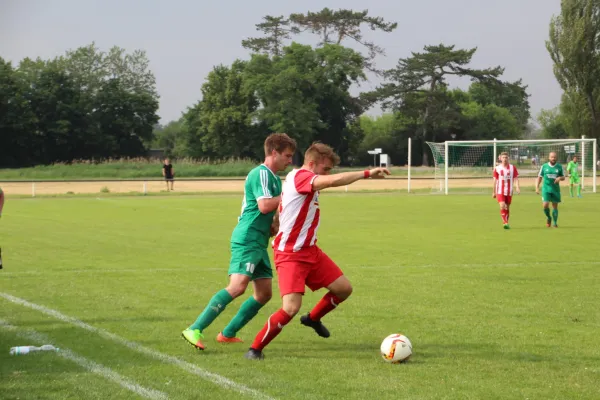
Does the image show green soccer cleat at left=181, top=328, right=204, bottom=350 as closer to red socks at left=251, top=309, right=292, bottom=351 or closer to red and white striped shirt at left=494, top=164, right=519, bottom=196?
red socks at left=251, top=309, right=292, bottom=351

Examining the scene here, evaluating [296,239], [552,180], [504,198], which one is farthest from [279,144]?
[552,180]

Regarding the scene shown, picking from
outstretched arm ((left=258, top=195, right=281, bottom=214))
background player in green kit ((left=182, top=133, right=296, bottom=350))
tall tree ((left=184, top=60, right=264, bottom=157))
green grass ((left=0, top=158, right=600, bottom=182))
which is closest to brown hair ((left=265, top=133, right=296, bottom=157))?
background player in green kit ((left=182, top=133, right=296, bottom=350))

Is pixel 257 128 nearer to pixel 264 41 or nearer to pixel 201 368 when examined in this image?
pixel 264 41

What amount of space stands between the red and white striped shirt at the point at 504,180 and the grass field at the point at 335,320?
2.04 metres

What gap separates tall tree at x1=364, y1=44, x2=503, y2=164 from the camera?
8581 centimetres

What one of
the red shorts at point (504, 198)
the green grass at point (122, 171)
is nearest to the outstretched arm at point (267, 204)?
the red shorts at point (504, 198)

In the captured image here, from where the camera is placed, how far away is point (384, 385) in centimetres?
607

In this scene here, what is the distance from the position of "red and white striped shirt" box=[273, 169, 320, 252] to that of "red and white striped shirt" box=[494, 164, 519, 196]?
50.0 feet

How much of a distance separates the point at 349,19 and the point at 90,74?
3119cm

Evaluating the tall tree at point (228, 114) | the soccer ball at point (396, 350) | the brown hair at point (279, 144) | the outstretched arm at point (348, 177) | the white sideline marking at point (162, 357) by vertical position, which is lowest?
the white sideline marking at point (162, 357)

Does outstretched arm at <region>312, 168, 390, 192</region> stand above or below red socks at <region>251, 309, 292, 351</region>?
above

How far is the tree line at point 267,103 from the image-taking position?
83.2 meters

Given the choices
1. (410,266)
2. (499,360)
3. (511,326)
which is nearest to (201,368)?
(499,360)

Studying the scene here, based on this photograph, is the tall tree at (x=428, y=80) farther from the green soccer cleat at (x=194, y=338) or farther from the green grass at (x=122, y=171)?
the green soccer cleat at (x=194, y=338)
